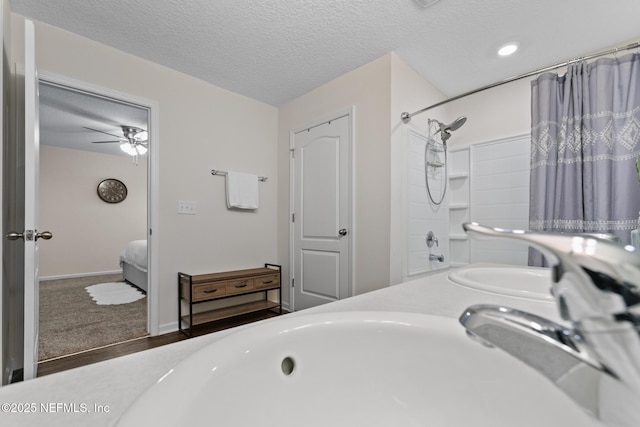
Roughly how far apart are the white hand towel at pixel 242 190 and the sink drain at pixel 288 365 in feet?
7.79

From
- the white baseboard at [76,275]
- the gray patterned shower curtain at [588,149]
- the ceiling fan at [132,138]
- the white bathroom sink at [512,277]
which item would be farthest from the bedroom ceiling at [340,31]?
the white baseboard at [76,275]

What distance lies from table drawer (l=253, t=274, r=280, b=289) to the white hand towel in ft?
2.42

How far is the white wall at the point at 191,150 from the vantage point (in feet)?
6.56

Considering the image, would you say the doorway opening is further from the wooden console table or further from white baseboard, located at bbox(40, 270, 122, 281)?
the wooden console table

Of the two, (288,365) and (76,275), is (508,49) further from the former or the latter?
(76,275)

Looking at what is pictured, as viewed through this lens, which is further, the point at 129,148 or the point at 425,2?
the point at 129,148

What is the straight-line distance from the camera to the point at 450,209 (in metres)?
2.76

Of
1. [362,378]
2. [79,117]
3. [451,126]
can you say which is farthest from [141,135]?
[362,378]

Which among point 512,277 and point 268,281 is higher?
point 512,277

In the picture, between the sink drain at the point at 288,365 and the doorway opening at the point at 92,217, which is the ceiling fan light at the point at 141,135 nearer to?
the doorway opening at the point at 92,217

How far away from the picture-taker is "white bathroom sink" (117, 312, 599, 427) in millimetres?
378

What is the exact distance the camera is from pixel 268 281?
2785 millimetres

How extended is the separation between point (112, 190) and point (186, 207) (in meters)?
3.69

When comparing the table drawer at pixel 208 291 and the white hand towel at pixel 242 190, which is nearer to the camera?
the table drawer at pixel 208 291
